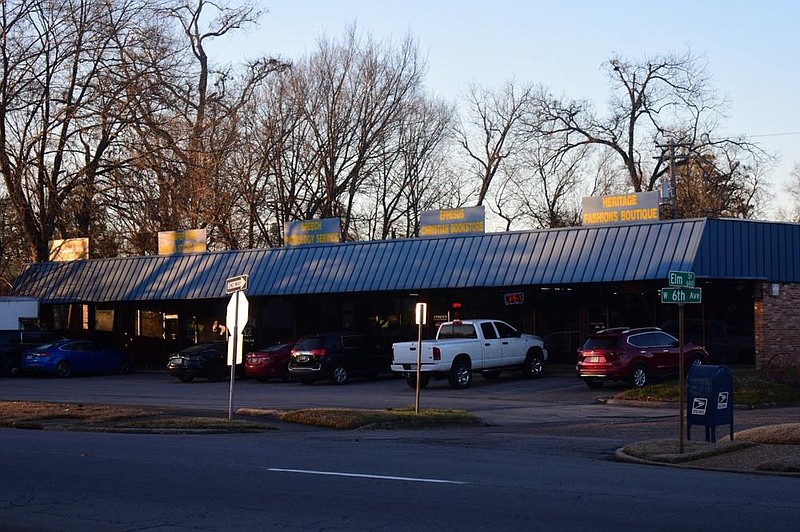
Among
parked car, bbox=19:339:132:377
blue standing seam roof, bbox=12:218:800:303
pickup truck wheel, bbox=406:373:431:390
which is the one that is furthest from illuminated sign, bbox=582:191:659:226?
parked car, bbox=19:339:132:377

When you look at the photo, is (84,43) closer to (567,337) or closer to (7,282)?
(7,282)

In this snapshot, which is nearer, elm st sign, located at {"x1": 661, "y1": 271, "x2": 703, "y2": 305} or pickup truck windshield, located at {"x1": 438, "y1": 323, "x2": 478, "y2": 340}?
elm st sign, located at {"x1": 661, "y1": 271, "x2": 703, "y2": 305}

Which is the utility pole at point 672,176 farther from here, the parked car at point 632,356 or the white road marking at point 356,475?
the white road marking at point 356,475

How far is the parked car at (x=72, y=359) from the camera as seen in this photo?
131 ft

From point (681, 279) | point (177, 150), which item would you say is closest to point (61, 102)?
point (177, 150)

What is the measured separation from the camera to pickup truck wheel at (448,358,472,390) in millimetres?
30953

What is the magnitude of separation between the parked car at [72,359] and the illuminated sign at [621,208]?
1973 cm

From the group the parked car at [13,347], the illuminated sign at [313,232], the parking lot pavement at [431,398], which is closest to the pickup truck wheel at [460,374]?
the parking lot pavement at [431,398]

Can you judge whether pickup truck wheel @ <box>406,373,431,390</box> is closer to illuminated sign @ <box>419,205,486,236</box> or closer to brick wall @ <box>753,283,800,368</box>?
illuminated sign @ <box>419,205,486,236</box>

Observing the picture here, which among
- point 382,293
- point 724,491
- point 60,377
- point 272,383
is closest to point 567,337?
point 382,293

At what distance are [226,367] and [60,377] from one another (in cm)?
691

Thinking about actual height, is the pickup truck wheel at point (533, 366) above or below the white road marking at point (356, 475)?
above

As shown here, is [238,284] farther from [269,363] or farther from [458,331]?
[269,363]

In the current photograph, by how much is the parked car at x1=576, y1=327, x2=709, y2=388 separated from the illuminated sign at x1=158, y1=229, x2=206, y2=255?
1918cm
